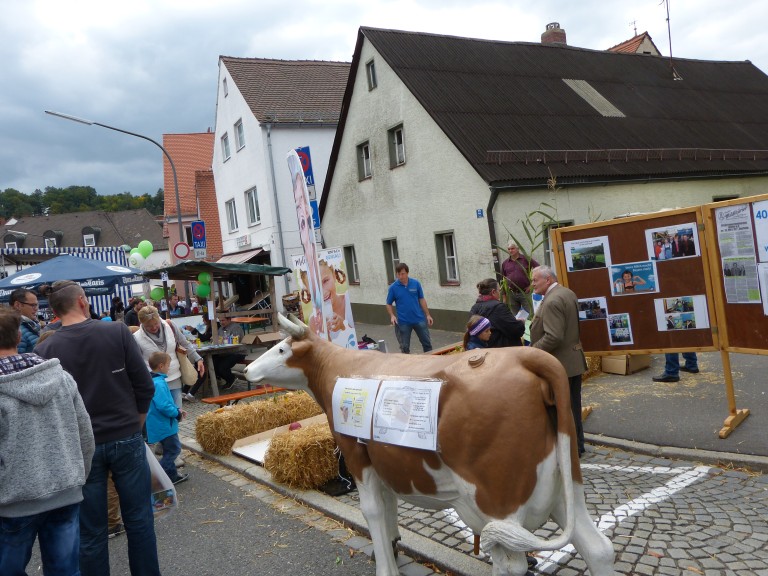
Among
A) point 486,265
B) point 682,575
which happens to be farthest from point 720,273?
point 486,265

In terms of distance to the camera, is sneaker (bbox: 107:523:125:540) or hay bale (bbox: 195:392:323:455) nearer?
sneaker (bbox: 107:523:125:540)

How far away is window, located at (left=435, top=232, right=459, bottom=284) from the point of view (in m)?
16.4

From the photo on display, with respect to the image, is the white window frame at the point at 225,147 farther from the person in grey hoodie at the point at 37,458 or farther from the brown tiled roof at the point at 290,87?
the person in grey hoodie at the point at 37,458

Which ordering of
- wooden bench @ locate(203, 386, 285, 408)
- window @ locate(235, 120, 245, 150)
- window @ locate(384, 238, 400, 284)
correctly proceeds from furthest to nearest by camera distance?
window @ locate(235, 120, 245, 150)
window @ locate(384, 238, 400, 284)
wooden bench @ locate(203, 386, 285, 408)

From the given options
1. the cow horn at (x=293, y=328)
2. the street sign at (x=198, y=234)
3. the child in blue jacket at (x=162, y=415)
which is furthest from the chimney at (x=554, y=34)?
the cow horn at (x=293, y=328)

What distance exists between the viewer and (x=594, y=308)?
7172 millimetres

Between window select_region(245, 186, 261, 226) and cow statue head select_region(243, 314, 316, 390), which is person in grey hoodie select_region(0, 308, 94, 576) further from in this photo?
window select_region(245, 186, 261, 226)

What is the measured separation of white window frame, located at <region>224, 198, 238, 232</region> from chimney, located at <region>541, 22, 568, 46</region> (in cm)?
1534

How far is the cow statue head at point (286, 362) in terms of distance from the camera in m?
4.38

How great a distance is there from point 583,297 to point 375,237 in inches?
495

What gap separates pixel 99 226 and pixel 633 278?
242ft

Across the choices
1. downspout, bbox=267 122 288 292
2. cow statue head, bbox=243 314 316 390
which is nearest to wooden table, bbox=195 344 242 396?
cow statue head, bbox=243 314 316 390

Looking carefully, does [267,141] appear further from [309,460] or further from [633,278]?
[309,460]

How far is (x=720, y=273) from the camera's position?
6.09 metres
